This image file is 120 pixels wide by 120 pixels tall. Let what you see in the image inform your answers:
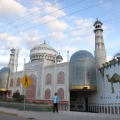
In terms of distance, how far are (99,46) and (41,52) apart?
12314 millimetres

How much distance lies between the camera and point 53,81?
21.3 m

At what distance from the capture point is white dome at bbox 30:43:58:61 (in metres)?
29.3

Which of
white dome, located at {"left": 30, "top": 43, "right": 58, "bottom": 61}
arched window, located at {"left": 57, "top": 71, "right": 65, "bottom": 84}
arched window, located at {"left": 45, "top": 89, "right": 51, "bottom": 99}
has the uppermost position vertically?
white dome, located at {"left": 30, "top": 43, "right": 58, "bottom": 61}

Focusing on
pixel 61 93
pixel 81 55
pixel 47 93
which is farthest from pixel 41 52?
pixel 81 55

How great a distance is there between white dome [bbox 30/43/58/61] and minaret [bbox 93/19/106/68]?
1065cm

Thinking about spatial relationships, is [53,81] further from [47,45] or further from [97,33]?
[47,45]

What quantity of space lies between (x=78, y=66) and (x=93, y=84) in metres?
2.93

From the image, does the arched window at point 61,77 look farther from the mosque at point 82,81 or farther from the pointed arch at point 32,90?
the pointed arch at point 32,90

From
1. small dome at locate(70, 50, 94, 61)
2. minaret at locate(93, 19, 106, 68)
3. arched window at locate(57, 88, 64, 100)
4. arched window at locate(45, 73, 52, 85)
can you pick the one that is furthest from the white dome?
arched window at locate(57, 88, 64, 100)

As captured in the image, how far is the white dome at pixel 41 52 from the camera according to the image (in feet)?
96.1

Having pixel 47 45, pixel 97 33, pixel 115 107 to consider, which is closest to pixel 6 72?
pixel 47 45

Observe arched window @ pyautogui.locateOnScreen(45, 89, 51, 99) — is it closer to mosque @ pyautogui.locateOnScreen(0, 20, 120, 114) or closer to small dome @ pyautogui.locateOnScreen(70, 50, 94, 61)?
mosque @ pyautogui.locateOnScreen(0, 20, 120, 114)

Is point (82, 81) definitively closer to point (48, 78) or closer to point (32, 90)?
point (48, 78)

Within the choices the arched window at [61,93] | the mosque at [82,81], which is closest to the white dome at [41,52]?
the mosque at [82,81]
